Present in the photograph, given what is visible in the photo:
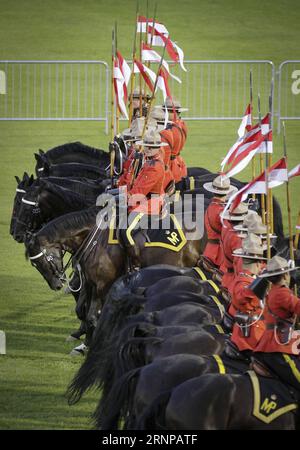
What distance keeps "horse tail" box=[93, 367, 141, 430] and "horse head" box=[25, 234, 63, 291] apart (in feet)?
13.7

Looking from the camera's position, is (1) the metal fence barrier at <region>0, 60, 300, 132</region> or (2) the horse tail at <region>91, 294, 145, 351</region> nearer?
(2) the horse tail at <region>91, 294, 145, 351</region>

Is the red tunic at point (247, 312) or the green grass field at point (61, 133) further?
the green grass field at point (61, 133)

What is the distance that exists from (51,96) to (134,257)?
13.8 metres

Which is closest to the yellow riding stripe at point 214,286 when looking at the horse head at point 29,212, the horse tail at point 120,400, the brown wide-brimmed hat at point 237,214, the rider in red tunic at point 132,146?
the brown wide-brimmed hat at point 237,214

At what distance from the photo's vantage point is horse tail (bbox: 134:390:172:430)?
7984mm

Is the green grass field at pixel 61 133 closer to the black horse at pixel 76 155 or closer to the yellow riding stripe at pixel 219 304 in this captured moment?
the yellow riding stripe at pixel 219 304

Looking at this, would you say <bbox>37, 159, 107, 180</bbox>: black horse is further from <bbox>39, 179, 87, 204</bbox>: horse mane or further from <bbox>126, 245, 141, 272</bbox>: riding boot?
<bbox>126, 245, 141, 272</bbox>: riding boot

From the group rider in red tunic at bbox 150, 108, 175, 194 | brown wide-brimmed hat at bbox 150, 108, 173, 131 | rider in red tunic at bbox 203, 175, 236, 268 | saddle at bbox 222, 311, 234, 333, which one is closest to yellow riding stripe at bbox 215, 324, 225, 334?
saddle at bbox 222, 311, 234, 333

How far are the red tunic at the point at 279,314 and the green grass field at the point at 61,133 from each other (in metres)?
2.61

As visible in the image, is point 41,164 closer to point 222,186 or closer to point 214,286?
point 222,186

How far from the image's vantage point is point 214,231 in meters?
11.6

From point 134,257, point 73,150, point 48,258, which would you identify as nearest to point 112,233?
point 134,257

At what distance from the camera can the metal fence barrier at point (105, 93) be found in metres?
25.4

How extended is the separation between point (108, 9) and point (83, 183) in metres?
19.4
